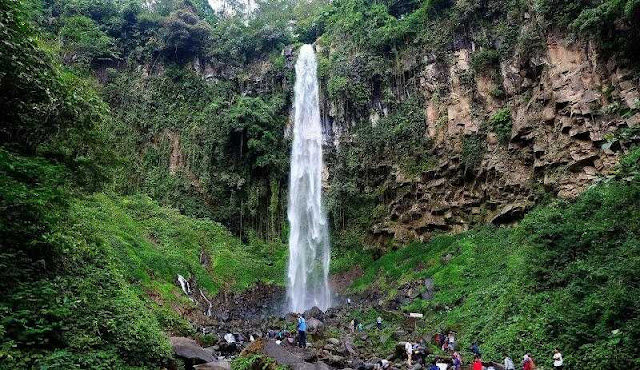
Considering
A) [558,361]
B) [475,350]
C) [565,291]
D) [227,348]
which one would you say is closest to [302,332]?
[227,348]

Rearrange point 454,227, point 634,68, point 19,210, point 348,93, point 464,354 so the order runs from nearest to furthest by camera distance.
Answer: point 19,210
point 464,354
point 634,68
point 454,227
point 348,93

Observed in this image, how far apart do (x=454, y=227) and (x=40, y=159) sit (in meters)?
21.7

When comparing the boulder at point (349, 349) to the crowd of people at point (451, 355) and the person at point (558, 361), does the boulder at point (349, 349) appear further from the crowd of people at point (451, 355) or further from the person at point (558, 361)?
the person at point (558, 361)

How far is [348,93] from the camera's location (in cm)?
3416

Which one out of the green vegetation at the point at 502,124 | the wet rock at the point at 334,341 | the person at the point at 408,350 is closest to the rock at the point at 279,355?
the person at the point at 408,350

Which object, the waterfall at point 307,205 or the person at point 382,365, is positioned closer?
the person at point 382,365

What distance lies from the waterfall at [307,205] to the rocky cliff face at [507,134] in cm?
491

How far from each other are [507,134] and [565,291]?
46.4 ft

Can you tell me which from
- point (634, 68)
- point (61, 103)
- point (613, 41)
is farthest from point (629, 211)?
point (61, 103)

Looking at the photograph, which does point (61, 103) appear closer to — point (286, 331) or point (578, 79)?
point (286, 331)

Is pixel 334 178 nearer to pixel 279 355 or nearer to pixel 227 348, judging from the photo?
pixel 227 348

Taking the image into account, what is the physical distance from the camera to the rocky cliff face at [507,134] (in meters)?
18.0

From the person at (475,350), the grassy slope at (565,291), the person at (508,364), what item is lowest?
the person at (475,350)

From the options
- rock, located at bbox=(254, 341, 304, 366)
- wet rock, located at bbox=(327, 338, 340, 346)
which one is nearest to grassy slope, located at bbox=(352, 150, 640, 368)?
wet rock, located at bbox=(327, 338, 340, 346)
